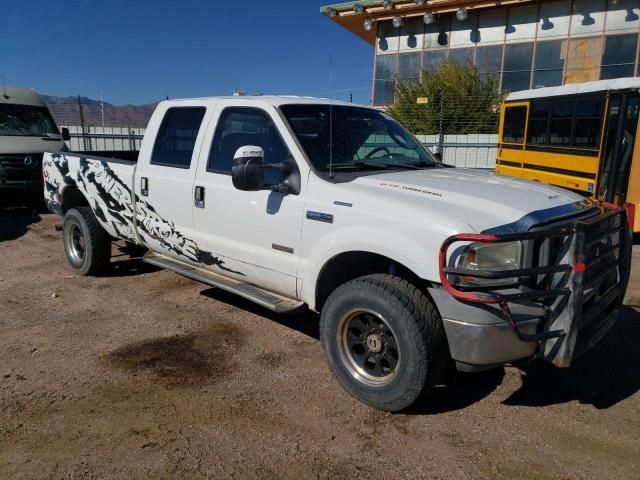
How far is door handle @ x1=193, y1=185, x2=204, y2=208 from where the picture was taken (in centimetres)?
448

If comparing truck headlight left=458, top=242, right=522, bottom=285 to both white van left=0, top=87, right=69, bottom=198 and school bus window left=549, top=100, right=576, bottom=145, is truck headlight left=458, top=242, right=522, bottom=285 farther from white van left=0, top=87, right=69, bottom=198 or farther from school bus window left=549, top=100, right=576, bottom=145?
white van left=0, top=87, right=69, bottom=198

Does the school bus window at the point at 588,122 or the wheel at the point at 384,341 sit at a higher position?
the school bus window at the point at 588,122

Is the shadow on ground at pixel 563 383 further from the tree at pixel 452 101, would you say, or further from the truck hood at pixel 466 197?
the tree at pixel 452 101

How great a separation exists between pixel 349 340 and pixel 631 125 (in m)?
7.81

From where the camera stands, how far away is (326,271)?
147 inches

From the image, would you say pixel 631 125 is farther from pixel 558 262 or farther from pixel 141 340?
pixel 141 340

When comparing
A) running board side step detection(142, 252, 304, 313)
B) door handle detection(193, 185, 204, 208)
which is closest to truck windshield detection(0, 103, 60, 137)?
running board side step detection(142, 252, 304, 313)

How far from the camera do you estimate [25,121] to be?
456 inches

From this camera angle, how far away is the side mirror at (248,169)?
3631 mm

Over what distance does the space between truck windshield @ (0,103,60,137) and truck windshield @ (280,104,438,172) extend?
931 cm

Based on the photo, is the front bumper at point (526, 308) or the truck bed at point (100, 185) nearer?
the front bumper at point (526, 308)

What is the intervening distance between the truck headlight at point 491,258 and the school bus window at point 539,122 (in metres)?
8.92

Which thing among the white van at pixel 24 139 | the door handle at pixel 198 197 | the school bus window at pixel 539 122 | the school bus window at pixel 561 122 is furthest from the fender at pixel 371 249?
the white van at pixel 24 139

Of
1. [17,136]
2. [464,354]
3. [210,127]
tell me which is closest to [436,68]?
[17,136]
